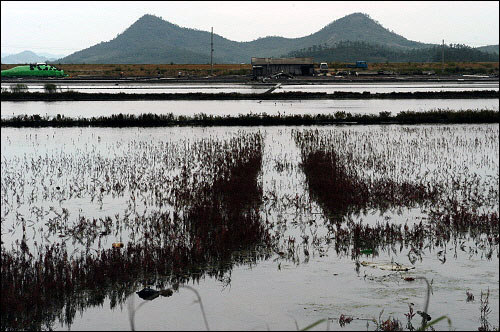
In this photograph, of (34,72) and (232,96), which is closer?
(232,96)

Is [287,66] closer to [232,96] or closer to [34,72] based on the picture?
[34,72]

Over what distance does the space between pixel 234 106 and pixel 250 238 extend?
30368mm

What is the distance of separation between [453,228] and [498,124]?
20307 millimetres

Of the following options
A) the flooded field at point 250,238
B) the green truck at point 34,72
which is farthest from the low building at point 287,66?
the flooded field at point 250,238

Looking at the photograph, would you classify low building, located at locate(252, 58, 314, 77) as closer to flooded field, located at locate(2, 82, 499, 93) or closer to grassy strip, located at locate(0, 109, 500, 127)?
flooded field, located at locate(2, 82, 499, 93)

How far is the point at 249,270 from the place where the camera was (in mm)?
8836

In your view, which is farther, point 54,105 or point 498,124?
point 54,105

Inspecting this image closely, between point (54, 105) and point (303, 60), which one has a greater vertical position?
point (303, 60)

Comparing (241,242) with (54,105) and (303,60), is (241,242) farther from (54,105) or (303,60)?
(303,60)

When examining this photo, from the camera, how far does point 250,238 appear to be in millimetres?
10273

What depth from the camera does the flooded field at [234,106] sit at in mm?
36062

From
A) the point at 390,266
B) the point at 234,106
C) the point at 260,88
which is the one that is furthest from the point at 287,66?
the point at 390,266

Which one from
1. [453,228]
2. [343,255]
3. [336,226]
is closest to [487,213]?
[453,228]

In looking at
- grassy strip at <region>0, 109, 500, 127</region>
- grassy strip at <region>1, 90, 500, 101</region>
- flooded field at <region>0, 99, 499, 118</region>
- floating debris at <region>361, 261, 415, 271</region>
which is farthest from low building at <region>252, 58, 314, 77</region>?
floating debris at <region>361, 261, 415, 271</region>
